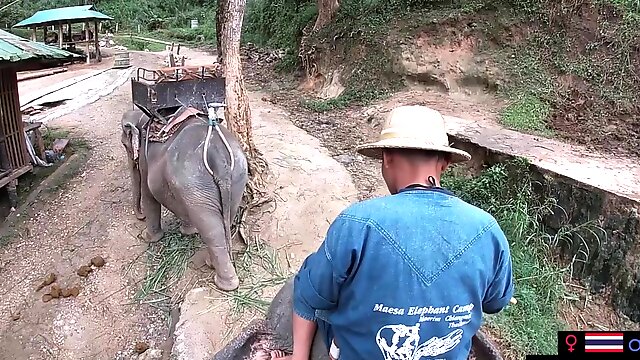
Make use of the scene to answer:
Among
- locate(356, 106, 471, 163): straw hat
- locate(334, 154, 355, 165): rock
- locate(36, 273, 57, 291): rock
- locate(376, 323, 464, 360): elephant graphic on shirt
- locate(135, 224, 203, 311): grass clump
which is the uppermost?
locate(356, 106, 471, 163): straw hat

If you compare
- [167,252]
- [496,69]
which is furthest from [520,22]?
[167,252]

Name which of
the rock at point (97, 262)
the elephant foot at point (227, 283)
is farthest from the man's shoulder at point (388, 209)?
the rock at point (97, 262)

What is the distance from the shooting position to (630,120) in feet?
25.0

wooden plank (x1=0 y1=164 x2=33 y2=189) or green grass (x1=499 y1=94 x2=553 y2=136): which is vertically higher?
green grass (x1=499 y1=94 x2=553 y2=136)

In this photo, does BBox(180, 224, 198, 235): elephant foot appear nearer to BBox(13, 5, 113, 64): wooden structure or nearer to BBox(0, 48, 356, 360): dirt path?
BBox(0, 48, 356, 360): dirt path

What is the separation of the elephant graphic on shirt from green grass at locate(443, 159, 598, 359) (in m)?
3.11

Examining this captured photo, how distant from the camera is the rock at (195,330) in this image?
397 cm

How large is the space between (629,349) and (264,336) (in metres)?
1.33

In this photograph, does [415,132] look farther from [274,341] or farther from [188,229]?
[188,229]

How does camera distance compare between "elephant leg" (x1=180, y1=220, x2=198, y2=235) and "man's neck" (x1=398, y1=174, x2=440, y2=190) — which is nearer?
"man's neck" (x1=398, y1=174, x2=440, y2=190)

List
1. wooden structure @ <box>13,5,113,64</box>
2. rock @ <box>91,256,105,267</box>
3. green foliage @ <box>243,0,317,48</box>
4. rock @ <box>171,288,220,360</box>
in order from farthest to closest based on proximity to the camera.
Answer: wooden structure @ <box>13,5,113,64</box>, green foliage @ <box>243,0,317,48</box>, rock @ <box>91,256,105,267</box>, rock @ <box>171,288,220,360</box>

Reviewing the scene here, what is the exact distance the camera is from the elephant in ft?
6.95

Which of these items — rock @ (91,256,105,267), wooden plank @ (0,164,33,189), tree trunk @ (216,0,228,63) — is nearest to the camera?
rock @ (91,256,105,267)

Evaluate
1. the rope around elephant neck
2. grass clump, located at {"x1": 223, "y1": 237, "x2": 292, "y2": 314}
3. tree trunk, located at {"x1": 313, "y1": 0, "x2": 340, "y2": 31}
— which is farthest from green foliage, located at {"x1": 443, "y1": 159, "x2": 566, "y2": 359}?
tree trunk, located at {"x1": 313, "y1": 0, "x2": 340, "y2": 31}
